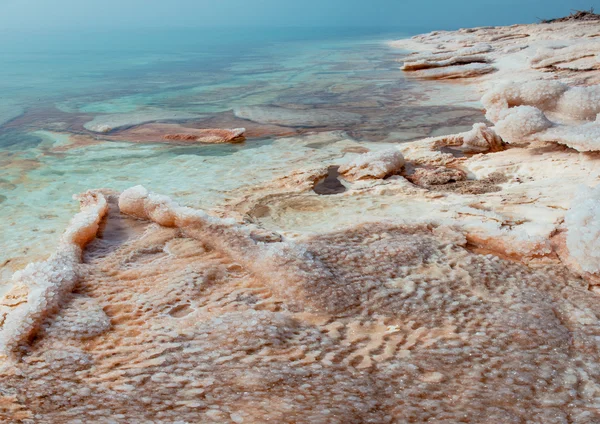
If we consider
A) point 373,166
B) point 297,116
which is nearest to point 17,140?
point 297,116

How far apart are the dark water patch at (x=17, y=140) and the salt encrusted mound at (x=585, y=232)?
4.97 m

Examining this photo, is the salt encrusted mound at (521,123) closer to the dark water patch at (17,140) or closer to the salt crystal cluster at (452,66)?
the dark water patch at (17,140)

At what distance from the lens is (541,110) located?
3887mm

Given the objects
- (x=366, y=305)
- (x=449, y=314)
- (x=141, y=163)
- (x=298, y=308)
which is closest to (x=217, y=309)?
(x=298, y=308)

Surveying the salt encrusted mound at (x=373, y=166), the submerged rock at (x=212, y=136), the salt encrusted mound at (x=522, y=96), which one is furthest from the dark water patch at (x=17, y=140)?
the salt encrusted mound at (x=522, y=96)

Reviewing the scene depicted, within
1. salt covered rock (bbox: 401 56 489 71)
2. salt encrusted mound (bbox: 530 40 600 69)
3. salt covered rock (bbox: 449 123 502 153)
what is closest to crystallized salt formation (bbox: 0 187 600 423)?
salt covered rock (bbox: 449 123 502 153)

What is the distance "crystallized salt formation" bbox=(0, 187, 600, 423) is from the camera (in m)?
1.40

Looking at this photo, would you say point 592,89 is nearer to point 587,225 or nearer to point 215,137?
point 587,225

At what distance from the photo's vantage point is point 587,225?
7.07ft

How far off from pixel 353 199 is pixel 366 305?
4.67ft

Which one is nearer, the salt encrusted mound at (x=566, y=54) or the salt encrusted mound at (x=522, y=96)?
the salt encrusted mound at (x=522, y=96)

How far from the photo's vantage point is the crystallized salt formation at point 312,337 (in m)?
1.40

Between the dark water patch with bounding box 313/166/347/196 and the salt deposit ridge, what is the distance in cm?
18

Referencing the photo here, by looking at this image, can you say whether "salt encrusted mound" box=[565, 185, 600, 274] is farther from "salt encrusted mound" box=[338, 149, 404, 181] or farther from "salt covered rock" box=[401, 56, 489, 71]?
"salt covered rock" box=[401, 56, 489, 71]
